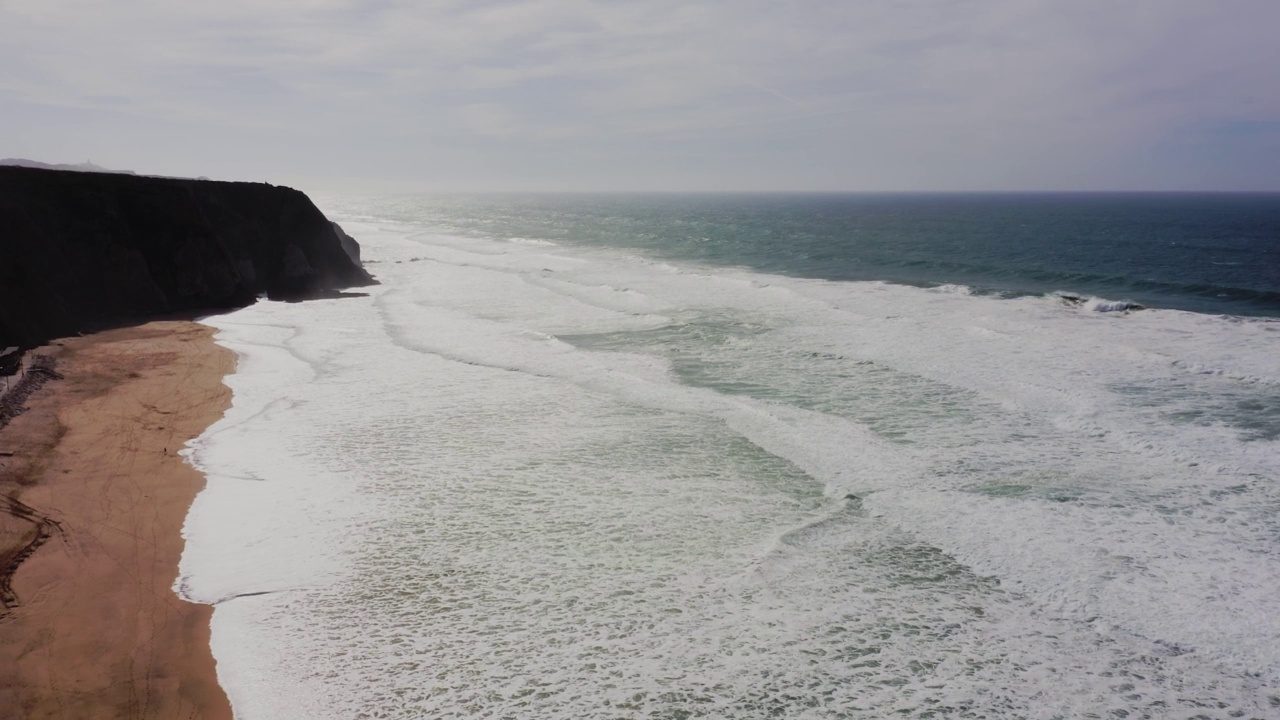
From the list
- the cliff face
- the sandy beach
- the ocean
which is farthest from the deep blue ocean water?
the sandy beach

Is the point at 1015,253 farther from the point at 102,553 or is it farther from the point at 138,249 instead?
the point at 102,553

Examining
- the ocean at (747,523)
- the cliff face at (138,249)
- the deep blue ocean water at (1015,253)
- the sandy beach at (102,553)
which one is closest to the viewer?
the sandy beach at (102,553)

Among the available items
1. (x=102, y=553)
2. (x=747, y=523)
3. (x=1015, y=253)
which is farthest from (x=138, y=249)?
(x=1015, y=253)

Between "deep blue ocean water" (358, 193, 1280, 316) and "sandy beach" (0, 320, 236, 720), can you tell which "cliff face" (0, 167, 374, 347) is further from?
"deep blue ocean water" (358, 193, 1280, 316)

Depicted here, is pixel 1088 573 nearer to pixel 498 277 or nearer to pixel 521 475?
pixel 521 475

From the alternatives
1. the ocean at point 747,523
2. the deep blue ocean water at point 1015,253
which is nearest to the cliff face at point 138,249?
the ocean at point 747,523

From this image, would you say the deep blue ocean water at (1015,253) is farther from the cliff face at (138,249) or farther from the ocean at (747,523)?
the cliff face at (138,249)

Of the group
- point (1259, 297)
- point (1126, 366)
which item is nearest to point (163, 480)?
point (1126, 366)
